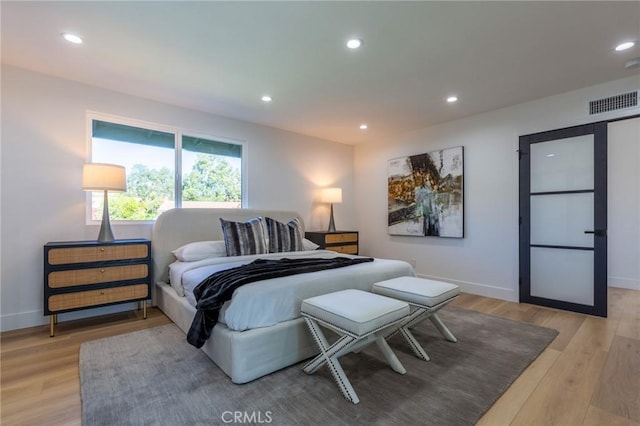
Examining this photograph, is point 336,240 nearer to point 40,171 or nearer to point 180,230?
point 180,230

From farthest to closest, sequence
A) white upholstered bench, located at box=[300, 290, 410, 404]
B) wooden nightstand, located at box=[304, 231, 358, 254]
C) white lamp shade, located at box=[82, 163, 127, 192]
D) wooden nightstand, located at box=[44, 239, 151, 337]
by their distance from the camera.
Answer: wooden nightstand, located at box=[304, 231, 358, 254]
white lamp shade, located at box=[82, 163, 127, 192]
wooden nightstand, located at box=[44, 239, 151, 337]
white upholstered bench, located at box=[300, 290, 410, 404]

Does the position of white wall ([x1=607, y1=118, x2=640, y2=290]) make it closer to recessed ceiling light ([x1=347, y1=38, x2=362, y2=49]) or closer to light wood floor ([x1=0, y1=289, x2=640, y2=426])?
light wood floor ([x1=0, y1=289, x2=640, y2=426])

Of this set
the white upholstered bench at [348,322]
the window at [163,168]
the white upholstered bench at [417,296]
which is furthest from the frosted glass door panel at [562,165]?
the window at [163,168]

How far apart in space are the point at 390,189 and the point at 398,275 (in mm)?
2483

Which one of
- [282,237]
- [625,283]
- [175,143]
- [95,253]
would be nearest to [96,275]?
[95,253]

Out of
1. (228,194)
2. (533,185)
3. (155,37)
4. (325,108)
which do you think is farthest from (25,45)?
(533,185)

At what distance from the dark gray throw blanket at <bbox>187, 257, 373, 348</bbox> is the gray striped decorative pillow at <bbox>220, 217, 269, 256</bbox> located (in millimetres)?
765

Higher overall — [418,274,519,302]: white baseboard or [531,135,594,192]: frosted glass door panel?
[531,135,594,192]: frosted glass door panel

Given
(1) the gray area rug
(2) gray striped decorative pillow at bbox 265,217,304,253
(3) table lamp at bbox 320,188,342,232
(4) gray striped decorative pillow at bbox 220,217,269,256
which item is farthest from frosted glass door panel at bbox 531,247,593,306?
(4) gray striped decorative pillow at bbox 220,217,269,256

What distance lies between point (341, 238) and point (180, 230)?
2481 millimetres

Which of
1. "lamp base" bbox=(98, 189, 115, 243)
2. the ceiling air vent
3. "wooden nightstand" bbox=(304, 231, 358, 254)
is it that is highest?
the ceiling air vent

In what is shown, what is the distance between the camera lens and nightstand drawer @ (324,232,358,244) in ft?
15.6

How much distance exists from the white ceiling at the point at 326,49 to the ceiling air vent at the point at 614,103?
217 mm

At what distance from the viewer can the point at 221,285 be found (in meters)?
2.11
